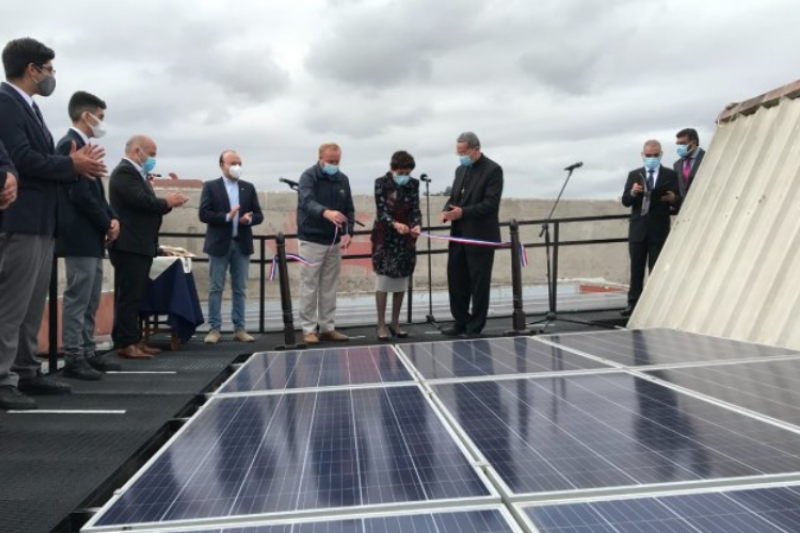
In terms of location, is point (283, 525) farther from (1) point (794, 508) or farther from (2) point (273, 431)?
(1) point (794, 508)

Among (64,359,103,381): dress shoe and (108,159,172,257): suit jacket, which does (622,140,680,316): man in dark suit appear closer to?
(108,159,172,257): suit jacket

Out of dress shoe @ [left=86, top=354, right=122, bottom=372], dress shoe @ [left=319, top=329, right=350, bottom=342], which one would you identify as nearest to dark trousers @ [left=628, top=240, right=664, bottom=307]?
dress shoe @ [left=319, top=329, right=350, bottom=342]

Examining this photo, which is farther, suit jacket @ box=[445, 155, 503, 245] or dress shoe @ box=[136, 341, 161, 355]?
suit jacket @ box=[445, 155, 503, 245]

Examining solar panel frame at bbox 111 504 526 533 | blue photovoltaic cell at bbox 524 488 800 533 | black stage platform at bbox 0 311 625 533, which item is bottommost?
black stage platform at bbox 0 311 625 533

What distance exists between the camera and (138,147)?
496cm

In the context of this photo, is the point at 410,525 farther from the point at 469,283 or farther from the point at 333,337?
the point at 333,337

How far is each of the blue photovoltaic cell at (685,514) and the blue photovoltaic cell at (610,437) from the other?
9cm

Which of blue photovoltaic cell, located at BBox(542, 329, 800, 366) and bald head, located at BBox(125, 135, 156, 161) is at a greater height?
bald head, located at BBox(125, 135, 156, 161)

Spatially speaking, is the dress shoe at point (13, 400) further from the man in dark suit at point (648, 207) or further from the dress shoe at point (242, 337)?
the man in dark suit at point (648, 207)

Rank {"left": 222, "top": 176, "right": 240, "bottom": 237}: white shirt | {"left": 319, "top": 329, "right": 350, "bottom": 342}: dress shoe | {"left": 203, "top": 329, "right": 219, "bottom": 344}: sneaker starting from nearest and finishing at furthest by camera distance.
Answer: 1. {"left": 319, "top": 329, "right": 350, "bottom": 342}: dress shoe
2. {"left": 203, "top": 329, "right": 219, "bottom": 344}: sneaker
3. {"left": 222, "top": 176, "right": 240, "bottom": 237}: white shirt

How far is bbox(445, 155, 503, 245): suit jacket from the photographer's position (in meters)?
5.25

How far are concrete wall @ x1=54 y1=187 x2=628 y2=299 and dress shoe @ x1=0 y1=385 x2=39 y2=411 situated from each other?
8.44 metres

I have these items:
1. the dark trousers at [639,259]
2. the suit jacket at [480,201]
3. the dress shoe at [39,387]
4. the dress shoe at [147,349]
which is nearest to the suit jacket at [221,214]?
the dress shoe at [147,349]

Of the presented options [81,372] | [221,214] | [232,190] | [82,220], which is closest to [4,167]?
[82,220]
